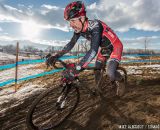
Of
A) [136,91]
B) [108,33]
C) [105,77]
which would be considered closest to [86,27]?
[108,33]

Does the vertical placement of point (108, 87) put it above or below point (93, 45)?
below

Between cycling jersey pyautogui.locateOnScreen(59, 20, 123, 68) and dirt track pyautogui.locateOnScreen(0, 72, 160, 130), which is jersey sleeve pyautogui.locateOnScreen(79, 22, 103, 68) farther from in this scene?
dirt track pyautogui.locateOnScreen(0, 72, 160, 130)

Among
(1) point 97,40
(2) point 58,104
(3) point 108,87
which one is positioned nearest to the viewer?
(1) point 97,40

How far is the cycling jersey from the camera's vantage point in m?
4.43

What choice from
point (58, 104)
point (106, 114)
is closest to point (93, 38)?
point (58, 104)

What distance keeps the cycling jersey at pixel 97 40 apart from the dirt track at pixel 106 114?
147 centimetres

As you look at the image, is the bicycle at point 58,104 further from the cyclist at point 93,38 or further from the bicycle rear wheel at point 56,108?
the cyclist at point 93,38

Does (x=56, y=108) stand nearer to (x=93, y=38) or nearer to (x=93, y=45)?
(x=93, y=45)

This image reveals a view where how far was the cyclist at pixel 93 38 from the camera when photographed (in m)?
4.39

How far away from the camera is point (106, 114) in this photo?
5.15 m

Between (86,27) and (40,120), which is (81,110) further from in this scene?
(86,27)

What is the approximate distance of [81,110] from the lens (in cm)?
553

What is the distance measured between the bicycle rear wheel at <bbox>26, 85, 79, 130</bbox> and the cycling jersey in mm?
846

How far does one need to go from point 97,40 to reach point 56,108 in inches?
75.7
